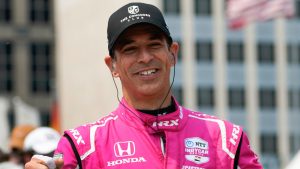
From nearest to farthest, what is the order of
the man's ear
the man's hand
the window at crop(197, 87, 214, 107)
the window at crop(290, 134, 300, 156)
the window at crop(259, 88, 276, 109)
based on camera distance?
the man's hand → the man's ear → the window at crop(197, 87, 214, 107) → the window at crop(259, 88, 276, 109) → the window at crop(290, 134, 300, 156)

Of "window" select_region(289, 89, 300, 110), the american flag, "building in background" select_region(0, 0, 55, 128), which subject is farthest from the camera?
"building in background" select_region(0, 0, 55, 128)

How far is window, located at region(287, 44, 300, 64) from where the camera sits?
67.5m

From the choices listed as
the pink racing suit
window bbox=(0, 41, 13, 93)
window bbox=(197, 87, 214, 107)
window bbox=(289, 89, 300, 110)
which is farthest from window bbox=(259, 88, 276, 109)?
the pink racing suit

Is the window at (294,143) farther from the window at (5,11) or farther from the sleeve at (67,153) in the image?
the sleeve at (67,153)

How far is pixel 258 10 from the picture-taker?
20.3 metres

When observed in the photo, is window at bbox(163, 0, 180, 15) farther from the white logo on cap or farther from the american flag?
the white logo on cap

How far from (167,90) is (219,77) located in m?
63.2

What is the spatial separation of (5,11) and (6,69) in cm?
378

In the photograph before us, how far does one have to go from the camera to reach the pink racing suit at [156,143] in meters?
3.86

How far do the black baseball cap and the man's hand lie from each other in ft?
1.65

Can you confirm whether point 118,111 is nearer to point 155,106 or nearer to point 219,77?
point 155,106

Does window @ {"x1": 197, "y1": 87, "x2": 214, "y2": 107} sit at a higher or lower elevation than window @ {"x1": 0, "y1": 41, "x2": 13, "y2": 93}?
lower

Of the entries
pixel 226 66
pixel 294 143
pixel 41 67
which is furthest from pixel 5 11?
pixel 294 143

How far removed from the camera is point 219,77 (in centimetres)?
6700
